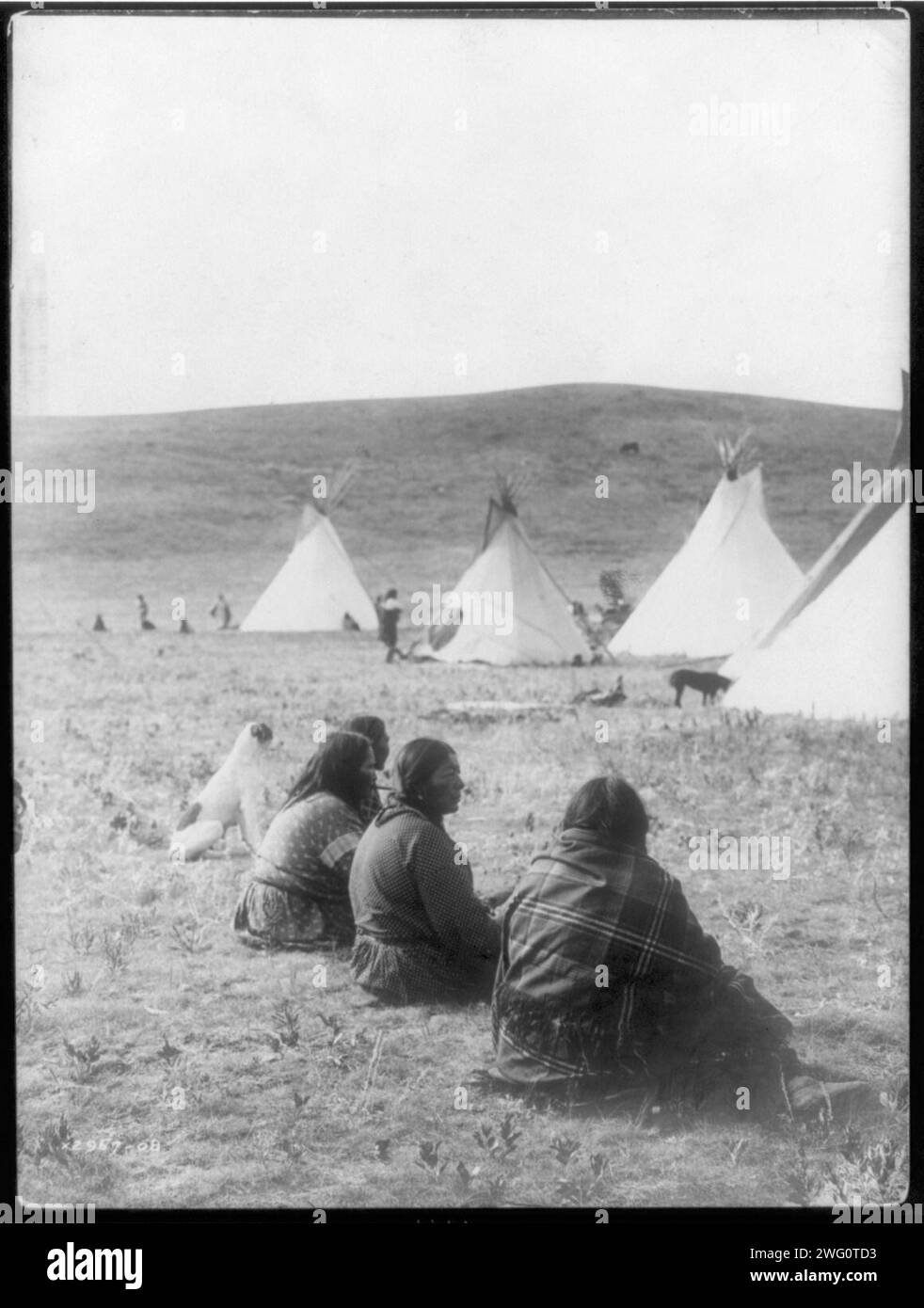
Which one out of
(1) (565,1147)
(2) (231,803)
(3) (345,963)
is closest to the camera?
(1) (565,1147)

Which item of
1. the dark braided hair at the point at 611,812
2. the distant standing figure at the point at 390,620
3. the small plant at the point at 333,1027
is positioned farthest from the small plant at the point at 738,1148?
the distant standing figure at the point at 390,620

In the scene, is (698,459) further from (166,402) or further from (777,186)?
(166,402)

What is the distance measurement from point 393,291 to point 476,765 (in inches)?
59.3

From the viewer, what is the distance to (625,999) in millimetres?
3744

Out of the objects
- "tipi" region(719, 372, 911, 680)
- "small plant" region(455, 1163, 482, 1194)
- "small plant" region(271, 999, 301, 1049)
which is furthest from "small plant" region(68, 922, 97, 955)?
"tipi" region(719, 372, 911, 680)

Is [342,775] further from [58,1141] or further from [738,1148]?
[738,1148]

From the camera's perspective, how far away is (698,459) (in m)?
4.00

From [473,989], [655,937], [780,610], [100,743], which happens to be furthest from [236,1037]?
[780,610]

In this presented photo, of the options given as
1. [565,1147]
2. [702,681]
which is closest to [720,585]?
[702,681]

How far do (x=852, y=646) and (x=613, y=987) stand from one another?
1291 mm

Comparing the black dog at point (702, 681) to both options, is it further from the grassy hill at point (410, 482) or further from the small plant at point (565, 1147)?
the small plant at point (565, 1147)

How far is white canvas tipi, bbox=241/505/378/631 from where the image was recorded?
12.9 ft

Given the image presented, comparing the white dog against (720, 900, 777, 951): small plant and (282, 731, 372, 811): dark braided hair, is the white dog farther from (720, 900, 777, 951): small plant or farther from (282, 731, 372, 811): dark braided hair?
(720, 900, 777, 951): small plant

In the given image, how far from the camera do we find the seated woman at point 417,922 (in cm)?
380
